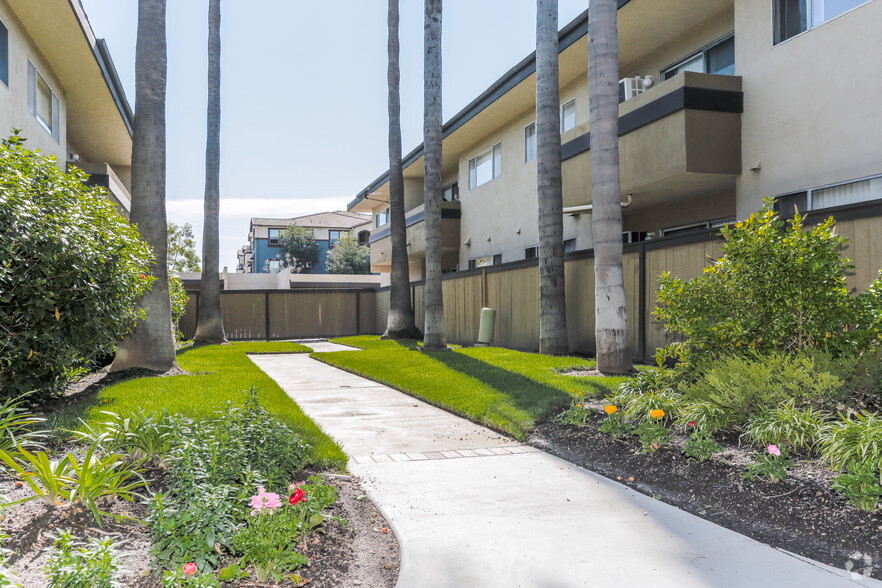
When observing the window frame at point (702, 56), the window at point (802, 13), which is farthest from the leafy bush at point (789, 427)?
the window frame at point (702, 56)

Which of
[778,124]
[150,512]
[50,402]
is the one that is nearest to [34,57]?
[50,402]

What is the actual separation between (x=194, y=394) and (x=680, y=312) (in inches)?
225

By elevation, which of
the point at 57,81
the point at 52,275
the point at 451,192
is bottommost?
the point at 52,275

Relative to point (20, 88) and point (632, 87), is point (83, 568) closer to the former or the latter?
point (20, 88)

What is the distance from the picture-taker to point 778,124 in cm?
1053

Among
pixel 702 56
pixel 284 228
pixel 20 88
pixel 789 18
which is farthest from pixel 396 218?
pixel 284 228

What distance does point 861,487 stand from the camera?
3.67m

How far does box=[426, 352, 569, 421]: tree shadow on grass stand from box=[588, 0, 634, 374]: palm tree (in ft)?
4.13

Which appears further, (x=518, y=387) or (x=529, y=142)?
(x=529, y=142)

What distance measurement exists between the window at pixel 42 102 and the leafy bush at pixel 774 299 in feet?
44.3

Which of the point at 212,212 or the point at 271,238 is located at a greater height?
the point at 271,238

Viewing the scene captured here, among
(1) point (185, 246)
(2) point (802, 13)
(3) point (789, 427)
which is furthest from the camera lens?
(1) point (185, 246)

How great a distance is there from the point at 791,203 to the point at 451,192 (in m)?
16.5

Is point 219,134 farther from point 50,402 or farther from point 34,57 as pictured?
point 50,402
